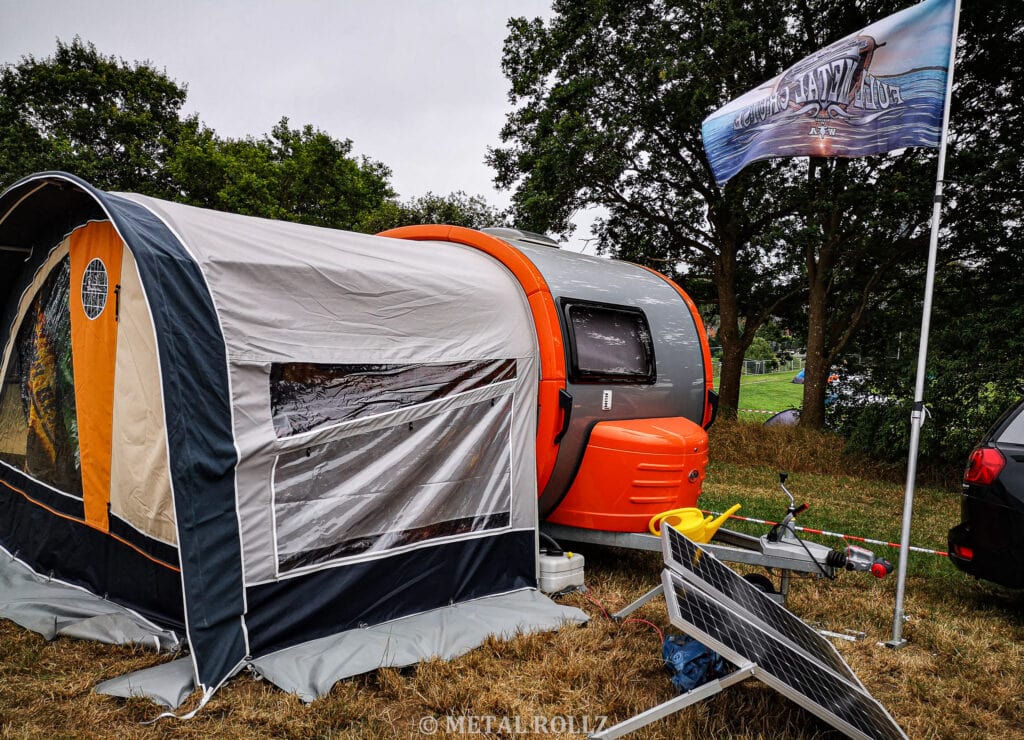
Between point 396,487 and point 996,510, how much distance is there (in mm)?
3906

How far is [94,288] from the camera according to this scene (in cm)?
436

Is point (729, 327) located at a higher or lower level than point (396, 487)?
higher

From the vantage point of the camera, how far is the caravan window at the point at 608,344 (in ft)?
16.9

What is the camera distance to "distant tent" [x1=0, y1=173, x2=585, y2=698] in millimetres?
3496

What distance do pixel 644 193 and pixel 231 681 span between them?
42.4 feet

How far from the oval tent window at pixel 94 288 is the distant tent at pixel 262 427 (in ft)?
0.06

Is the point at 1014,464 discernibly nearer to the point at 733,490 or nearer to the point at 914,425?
the point at 914,425

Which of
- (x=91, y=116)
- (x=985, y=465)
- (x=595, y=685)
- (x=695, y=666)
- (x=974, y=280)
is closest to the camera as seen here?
(x=695, y=666)

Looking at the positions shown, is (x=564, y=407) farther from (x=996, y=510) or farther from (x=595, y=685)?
(x=996, y=510)

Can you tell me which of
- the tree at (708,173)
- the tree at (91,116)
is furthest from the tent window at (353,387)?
the tree at (91,116)

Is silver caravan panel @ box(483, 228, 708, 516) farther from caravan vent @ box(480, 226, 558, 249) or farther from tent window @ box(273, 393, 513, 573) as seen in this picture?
tent window @ box(273, 393, 513, 573)

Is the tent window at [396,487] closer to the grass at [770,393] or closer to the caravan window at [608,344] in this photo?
the caravan window at [608,344]

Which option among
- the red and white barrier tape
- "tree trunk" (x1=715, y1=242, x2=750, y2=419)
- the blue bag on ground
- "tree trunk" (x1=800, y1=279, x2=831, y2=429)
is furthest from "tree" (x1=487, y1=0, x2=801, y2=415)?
the blue bag on ground

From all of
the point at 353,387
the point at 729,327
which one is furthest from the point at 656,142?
the point at 353,387
